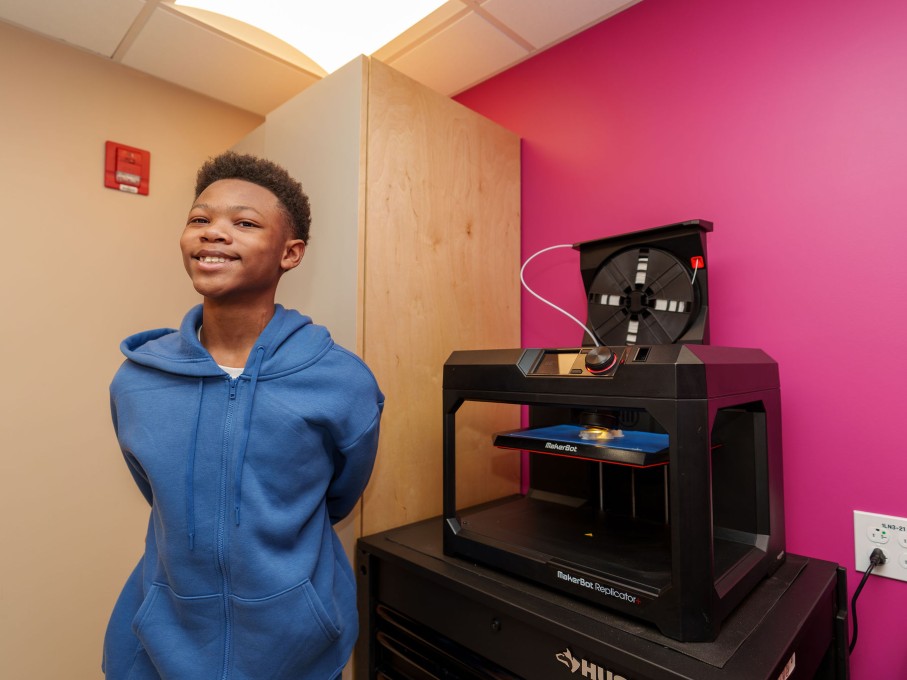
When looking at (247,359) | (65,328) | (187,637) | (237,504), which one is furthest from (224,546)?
(65,328)

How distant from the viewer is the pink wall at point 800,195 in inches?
40.7

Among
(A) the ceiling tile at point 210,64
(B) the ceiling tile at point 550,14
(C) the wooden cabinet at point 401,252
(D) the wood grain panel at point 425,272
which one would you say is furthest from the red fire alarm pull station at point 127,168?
(B) the ceiling tile at point 550,14

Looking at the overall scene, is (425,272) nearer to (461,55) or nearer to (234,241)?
(234,241)

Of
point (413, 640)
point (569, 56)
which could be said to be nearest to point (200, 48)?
point (569, 56)

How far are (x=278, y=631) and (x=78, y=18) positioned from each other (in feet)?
5.52

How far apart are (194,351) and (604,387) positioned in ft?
2.26

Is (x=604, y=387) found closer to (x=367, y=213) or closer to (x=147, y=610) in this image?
(x=367, y=213)

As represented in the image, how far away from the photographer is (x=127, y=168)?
1.69 m

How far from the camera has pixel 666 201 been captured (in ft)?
4.41

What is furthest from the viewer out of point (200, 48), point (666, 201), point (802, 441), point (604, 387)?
point (200, 48)

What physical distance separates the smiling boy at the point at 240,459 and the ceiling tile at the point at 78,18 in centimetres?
86

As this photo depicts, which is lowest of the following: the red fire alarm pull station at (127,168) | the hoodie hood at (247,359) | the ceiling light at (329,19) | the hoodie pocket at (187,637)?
the hoodie pocket at (187,637)

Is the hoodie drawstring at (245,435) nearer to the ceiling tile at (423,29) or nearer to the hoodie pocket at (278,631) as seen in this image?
the hoodie pocket at (278,631)

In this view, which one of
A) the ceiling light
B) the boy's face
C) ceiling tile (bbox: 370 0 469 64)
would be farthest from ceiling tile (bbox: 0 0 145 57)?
the boy's face
